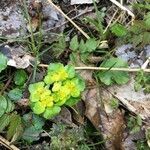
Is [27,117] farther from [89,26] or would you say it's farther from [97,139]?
[89,26]

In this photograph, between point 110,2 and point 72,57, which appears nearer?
point 72,57

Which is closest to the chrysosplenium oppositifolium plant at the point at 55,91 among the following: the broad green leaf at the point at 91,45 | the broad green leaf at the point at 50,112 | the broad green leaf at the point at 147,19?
the broad green leaf at the point at 50,112

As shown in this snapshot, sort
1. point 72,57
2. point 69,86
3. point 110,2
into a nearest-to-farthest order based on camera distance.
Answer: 1. point 69,86
2. point 72,57
3. point 110,2

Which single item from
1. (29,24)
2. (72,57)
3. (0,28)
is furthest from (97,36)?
(0,28)

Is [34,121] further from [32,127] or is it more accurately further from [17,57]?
[17,57]

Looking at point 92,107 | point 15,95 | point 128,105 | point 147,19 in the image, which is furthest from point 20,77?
point 147,19

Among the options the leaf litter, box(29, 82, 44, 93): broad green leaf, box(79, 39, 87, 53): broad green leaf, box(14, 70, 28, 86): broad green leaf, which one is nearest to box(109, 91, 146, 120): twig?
the leaf litter

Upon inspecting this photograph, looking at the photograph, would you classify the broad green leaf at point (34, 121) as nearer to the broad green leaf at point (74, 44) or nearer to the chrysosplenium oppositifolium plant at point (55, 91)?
the chrysosplenium oppositifolium plant at point (55, 91)

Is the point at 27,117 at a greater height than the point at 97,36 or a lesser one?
lesser
